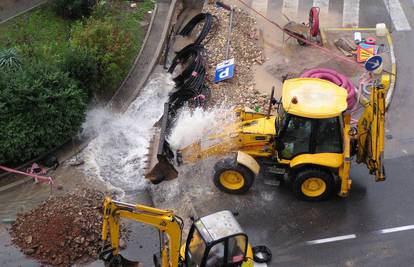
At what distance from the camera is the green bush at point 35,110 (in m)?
14.3

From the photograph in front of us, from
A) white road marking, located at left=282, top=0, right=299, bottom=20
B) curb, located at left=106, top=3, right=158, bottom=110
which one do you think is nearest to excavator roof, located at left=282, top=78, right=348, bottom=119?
curb, located at left=106, top=3, right=158, bottom=110

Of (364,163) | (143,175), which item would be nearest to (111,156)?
(143,175)

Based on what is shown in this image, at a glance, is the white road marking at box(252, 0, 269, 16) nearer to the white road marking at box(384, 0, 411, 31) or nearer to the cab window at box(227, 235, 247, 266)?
the white road marking at box(384, 0, 411, 31)

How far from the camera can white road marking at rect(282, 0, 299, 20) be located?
2066 cm

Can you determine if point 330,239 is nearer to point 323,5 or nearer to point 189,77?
point 189,77

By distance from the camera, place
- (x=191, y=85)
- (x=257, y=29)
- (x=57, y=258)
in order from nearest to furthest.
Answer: (x=57, y=258), (x=191, y=85), (x=257, y=29)

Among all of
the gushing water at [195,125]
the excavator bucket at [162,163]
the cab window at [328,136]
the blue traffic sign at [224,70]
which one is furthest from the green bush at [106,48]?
the cab window at [328,136]

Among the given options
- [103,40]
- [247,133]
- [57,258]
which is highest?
[103,40]

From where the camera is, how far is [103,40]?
17.1 m

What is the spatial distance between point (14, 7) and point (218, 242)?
47.4 feet

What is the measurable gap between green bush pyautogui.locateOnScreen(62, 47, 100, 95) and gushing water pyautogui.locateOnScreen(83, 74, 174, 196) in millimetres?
1175

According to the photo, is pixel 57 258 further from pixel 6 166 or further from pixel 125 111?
pixel 125 111

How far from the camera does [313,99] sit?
42.3ft

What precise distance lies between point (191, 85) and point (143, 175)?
3.57 m
